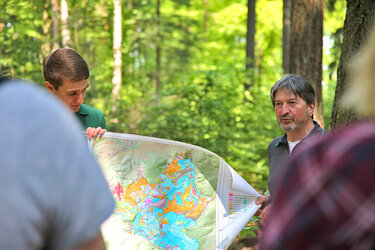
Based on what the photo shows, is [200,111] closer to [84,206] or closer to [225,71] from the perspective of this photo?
[225,71]

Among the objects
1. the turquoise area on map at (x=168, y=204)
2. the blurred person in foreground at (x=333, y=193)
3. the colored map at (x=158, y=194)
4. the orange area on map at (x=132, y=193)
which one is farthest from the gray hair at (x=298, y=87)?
the blurred person in foreground at (x=333, y=193)

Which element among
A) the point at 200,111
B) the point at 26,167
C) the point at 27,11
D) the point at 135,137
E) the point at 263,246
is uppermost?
the point at 27,11

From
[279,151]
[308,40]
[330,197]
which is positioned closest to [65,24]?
[308,40]

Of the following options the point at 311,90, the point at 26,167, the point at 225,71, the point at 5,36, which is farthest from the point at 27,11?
the point at 26,167

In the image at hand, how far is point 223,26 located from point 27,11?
1062 cm

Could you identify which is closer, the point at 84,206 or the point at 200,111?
the point at 84,206

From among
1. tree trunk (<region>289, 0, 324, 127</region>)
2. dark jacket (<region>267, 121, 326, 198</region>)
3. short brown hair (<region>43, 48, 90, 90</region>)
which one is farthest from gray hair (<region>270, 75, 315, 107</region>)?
tree trunk (<region>289, 0, 324, 127</region>)

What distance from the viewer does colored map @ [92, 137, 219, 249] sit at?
3039 millimetres

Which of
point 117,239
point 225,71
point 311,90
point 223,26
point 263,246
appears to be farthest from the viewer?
point 223,26

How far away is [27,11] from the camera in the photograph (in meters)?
12.5

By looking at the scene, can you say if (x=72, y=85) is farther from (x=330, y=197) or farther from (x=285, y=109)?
(x=330, y=197)

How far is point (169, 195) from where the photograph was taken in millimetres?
3121

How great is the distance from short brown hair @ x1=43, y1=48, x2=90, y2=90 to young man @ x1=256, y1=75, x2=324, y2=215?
4.89 feet

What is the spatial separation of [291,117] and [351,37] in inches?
51.6
